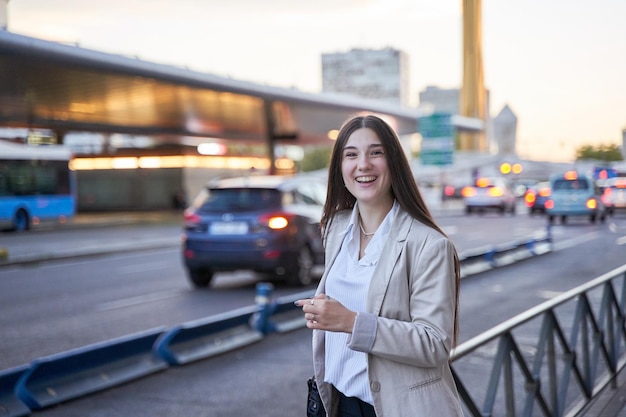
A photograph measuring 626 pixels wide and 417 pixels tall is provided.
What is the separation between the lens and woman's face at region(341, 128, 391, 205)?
2.56 meters

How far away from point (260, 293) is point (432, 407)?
22.5ft

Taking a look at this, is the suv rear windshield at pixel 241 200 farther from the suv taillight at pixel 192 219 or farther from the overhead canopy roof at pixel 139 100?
the overhead canopy roof at pixel 139 100

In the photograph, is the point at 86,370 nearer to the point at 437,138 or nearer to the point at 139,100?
the point at 139,100

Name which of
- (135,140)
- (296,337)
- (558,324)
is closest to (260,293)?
(296,337)

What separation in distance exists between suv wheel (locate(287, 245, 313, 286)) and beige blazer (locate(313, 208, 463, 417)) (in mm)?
10414

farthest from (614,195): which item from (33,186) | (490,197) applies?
(33,186)

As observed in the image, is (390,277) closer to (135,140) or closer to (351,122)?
(351,122)

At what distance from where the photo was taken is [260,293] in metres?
9.13

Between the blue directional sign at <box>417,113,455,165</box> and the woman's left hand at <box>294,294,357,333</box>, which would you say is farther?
the blue directional sign at <box>417,113,455,165</box>

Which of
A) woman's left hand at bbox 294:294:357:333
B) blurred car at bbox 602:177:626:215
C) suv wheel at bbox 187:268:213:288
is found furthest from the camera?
blurred car at bbox 602:177:626:215

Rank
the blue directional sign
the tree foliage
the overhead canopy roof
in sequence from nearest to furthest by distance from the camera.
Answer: the tree foliage → the overhead canopy roof → the blue directional sign

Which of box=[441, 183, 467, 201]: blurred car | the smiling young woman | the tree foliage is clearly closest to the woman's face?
the smiling young woman

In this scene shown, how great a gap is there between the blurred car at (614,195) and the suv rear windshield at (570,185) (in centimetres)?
84

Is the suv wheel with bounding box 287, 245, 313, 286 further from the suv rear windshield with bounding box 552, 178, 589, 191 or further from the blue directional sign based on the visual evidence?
the blue directional sign
